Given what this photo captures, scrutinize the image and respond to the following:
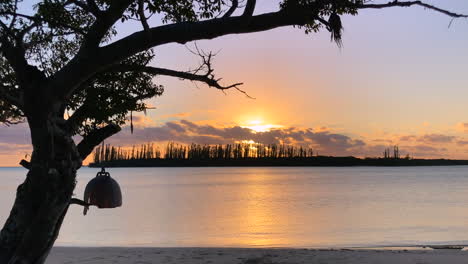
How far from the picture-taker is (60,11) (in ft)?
28.3

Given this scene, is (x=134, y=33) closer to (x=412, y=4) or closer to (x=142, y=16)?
(x=142, y=16)

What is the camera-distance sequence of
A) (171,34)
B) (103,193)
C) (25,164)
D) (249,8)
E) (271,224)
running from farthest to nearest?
(271,224) < (25,164) < (103,193) < (171,34) < (249,8)

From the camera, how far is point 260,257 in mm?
14227

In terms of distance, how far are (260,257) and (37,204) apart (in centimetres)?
814

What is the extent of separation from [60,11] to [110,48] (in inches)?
85.3

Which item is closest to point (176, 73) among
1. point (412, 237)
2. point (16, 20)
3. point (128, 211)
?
point (16, 20)

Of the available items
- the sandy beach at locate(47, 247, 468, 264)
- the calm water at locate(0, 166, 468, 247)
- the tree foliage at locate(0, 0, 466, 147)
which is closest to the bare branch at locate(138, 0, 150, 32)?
the tree foliage at locate(0, 0, 466, 147)

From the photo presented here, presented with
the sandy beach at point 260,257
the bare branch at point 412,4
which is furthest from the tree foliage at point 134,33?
the sandy beach at point 260,257

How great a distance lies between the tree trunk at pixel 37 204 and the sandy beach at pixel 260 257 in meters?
6.96

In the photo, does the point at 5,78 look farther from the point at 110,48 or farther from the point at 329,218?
the point at 329,218

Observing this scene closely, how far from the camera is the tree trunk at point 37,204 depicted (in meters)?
7.07

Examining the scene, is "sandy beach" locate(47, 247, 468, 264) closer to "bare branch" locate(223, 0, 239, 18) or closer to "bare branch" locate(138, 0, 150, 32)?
"bare branch" locate(223, 0, 239, 18)

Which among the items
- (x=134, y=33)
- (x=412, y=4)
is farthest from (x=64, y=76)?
(x=412, y=4)

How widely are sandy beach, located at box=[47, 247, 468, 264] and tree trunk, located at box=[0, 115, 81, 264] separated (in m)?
6.96
